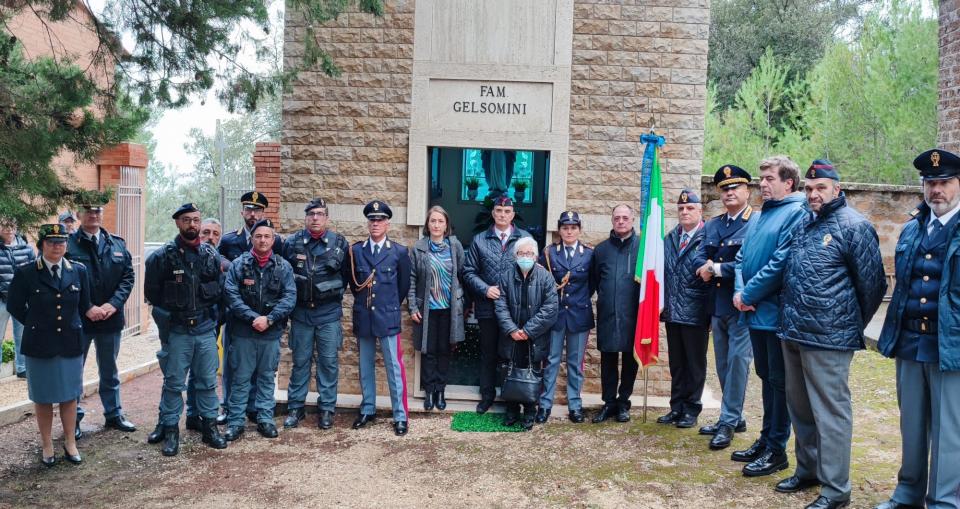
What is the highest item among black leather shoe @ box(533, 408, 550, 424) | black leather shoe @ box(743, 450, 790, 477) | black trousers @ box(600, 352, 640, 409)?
black trousers @ box(600, 352, 640, 409)

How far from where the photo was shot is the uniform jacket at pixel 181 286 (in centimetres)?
616

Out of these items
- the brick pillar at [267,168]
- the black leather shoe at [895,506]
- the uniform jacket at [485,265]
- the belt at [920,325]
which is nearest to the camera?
the belt at [920,325]

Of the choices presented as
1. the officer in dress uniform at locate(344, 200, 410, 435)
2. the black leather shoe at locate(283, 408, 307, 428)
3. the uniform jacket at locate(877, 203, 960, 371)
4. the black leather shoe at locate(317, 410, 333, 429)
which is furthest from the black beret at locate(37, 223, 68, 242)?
the uniform jacket at locate(877, 203, 960, 371)

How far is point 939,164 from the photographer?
4285mm

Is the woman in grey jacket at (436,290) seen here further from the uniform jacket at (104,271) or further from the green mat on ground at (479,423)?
the uniform jacket at (104,271)

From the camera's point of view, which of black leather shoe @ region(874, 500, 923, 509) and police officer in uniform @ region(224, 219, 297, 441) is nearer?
black leather shoe @ region(874, 500, 923, 509)

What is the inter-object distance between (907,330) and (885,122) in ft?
53.1

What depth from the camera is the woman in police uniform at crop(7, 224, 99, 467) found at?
570 cm

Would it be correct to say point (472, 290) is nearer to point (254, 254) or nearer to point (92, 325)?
point (254, 254)

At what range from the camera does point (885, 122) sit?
18.6m

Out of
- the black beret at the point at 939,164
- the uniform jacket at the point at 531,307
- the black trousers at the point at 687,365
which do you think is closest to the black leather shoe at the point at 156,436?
the uniform jacket at the point at 531,307

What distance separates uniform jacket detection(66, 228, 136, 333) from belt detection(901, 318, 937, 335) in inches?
220

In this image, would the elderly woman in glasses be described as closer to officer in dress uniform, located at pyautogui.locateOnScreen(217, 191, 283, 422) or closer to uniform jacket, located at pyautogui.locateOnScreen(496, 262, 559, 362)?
uniform jacket, located at pyautogui.locateOnScreen(496, 262, 559, 362)

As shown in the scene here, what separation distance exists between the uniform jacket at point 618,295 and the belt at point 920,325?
2584mm
